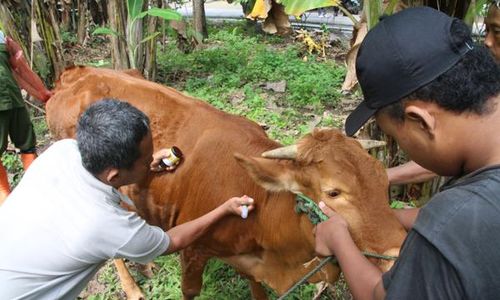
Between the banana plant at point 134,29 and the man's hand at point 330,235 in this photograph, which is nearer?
the man's hand at point 330,235

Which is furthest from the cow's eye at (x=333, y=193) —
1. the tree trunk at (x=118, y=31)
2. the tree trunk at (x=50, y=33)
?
the tree trunk at (x=50, y=33)

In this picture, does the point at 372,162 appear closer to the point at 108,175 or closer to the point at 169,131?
the point at 108,175

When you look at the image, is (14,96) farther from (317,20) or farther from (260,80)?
(317,20)

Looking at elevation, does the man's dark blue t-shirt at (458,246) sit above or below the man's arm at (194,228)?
above

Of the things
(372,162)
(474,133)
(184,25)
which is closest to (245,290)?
(372,162)

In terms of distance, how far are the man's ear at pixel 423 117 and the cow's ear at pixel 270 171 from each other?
1294 mm

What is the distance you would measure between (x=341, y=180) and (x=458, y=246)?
122 centimetres

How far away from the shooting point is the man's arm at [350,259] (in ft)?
5.33

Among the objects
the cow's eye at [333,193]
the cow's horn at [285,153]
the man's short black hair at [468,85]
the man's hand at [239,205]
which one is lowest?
the man's hand at [239,205]

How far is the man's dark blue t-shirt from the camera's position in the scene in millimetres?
1200

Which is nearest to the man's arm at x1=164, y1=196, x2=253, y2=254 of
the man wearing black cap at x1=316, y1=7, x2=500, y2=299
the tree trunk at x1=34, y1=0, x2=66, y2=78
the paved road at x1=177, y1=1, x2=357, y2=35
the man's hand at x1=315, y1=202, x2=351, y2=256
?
the man's hand at x1=315, y1=202, x2=351, y2=256

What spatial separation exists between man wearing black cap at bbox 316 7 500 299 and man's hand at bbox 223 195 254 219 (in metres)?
1.44

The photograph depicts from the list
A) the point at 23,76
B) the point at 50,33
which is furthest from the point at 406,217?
the point at 50,33

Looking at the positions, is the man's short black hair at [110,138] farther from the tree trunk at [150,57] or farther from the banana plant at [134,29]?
the tree trunk at [150,57]
